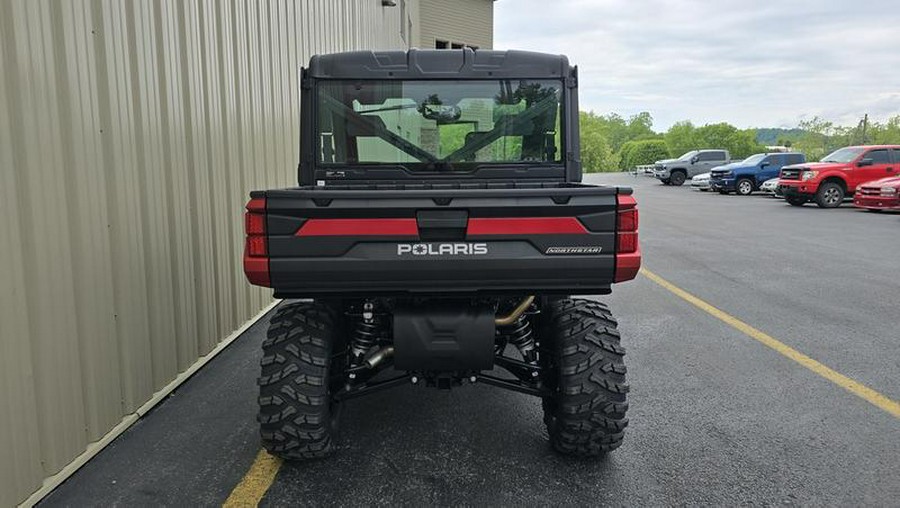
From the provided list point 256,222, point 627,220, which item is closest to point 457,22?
point 627,220

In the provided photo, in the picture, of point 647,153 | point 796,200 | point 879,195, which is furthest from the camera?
point 647,153

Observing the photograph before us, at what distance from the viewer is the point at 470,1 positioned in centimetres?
3036

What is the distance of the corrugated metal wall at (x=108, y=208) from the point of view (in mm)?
3076

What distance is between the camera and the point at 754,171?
94.1 ft

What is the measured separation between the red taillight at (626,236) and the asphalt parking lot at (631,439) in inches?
45.6

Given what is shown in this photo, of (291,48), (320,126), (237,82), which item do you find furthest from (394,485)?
(291,48)

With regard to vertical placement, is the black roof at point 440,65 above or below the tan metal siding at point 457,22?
below

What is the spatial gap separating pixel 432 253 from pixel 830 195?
2198 cm

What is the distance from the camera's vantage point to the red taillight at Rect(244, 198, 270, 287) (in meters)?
3.10

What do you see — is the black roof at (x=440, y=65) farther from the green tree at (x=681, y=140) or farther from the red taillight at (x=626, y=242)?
the green tree at (x=681, y=140)

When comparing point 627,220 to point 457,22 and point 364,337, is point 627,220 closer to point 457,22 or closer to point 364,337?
point 364,337

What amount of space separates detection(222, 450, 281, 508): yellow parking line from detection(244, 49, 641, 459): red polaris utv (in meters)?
0.19

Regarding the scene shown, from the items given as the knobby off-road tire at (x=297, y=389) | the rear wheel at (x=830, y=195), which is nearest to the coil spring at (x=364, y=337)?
the knobby off-road tire at (x=297, y=389)

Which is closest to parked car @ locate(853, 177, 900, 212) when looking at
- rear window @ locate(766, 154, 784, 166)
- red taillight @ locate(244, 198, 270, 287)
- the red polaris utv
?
rear window @ locate(766, 154, 784, 166)
